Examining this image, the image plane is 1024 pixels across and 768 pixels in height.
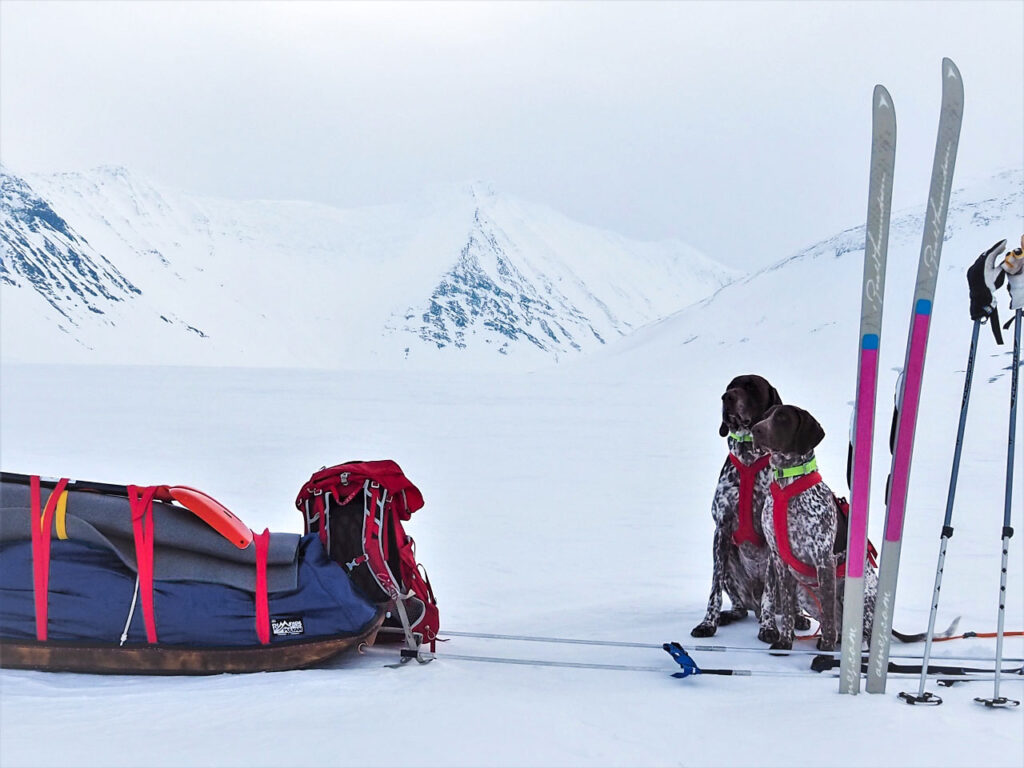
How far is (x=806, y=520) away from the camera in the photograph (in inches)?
138

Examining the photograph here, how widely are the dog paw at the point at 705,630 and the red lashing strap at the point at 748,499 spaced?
373 millimetres

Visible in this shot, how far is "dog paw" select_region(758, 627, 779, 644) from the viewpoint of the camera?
3.76 meters

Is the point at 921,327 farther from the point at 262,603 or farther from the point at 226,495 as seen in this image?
the point at 226,495

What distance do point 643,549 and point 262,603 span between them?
3672mm

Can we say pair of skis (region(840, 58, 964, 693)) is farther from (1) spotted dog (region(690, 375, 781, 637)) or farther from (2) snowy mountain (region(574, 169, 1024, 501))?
(2) snowy mountain (region(574, 169, 1024, 501))

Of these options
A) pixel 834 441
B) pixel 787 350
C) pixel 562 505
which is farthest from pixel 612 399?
pixel 787 350

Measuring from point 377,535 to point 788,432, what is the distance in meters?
1.46

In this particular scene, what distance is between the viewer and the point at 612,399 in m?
22.1

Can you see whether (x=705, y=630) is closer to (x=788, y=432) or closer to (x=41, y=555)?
(x=788, y=432)

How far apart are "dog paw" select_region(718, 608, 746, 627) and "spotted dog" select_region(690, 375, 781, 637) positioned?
3 cm

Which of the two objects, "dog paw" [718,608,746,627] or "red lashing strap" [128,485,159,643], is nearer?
"red lashing strap" [128,485,159,643]

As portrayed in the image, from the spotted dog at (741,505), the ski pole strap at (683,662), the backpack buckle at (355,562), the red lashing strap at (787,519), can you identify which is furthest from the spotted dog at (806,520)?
the backpack buckle at (355,562)

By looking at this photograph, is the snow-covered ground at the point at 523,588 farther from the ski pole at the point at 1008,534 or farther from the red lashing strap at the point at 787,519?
the red lashing strap at the point at 787,519

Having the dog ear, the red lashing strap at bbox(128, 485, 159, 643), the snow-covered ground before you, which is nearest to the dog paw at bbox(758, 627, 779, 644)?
the snow-covered ground
